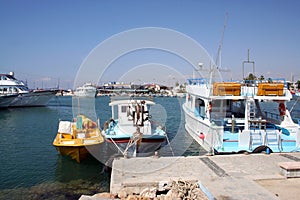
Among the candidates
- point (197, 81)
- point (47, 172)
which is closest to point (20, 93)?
point (197, 81)

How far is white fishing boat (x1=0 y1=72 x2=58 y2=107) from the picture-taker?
51094 millimetres

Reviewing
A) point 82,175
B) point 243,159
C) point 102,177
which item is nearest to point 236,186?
point 243,159

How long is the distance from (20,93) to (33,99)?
306 cm

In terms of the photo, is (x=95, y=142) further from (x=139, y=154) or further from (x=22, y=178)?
(x=22, y=178)

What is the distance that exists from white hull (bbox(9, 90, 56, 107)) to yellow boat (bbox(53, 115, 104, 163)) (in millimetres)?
40299

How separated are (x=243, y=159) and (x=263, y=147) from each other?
246cm

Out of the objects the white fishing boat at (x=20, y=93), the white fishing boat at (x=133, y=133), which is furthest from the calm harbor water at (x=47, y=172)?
the white fishing boat at (x=20, y=93)

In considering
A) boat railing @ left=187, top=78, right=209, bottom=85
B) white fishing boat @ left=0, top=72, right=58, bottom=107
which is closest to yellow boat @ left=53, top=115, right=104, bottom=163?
boat railing @ left=187, top=78, right=209, bottom=85

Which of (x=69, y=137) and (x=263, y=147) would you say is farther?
(x=69, y=137)

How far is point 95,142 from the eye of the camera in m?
14.1

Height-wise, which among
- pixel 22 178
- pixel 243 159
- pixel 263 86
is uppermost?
pixel 263 86

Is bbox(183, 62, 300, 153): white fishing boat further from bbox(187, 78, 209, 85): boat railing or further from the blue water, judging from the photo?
the blue water

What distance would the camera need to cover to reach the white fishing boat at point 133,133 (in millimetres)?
14000

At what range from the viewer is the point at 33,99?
53.0 meters
